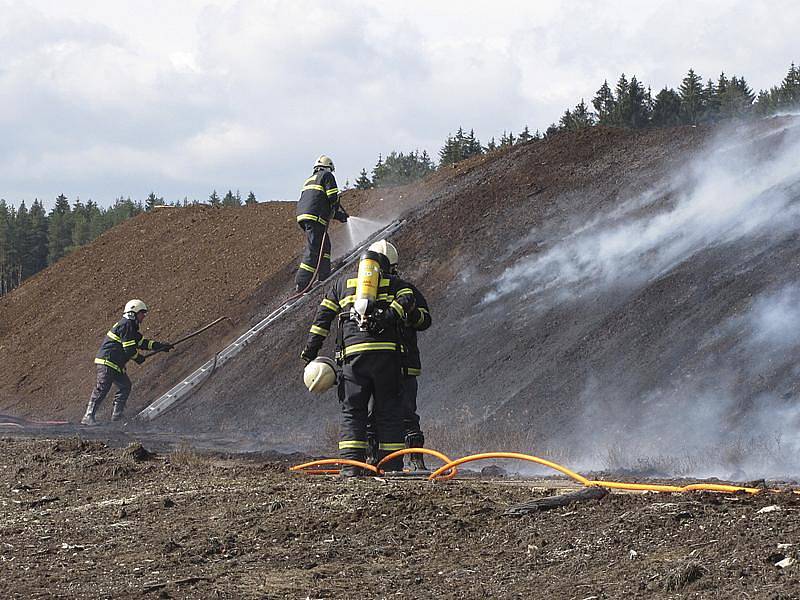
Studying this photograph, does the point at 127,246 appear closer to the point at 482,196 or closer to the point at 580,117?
the point at 482,196

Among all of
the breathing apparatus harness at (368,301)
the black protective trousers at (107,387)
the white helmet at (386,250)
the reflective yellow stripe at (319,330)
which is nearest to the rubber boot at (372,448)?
the breathing apparatus harness at (368,301)

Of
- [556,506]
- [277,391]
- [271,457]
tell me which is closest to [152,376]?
[277,391]

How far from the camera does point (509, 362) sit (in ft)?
41.7

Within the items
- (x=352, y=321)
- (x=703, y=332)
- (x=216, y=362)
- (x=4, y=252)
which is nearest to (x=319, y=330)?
(x=352, y=321)

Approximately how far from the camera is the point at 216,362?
17.5 m

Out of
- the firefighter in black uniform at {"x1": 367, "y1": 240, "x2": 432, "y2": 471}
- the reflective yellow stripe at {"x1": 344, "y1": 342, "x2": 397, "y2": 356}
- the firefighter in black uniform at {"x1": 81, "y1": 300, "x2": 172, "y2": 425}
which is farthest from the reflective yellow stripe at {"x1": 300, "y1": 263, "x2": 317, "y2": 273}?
the reflective yellow stripe at {"x1": 344, "y1": 342, "x2": 397, "y2": 356}

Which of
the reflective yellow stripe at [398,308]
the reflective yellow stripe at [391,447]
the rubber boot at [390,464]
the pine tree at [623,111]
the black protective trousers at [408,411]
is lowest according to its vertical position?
the rubber boot at [390,464]

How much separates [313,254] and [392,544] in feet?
38.6

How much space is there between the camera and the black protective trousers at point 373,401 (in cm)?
879

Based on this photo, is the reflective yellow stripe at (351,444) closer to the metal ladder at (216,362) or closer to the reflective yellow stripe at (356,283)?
the reflective yellow stripe at (356,283)

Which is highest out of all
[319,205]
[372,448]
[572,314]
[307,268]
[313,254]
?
[319,205]

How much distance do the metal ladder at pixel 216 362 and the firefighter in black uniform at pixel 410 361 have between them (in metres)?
8.59

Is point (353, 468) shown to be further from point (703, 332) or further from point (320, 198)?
point (320, 198)

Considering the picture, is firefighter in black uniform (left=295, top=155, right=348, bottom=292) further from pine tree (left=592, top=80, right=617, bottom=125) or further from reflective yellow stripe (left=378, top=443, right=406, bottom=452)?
pine tree (left=592, top=80, right=617, bottom=125)
